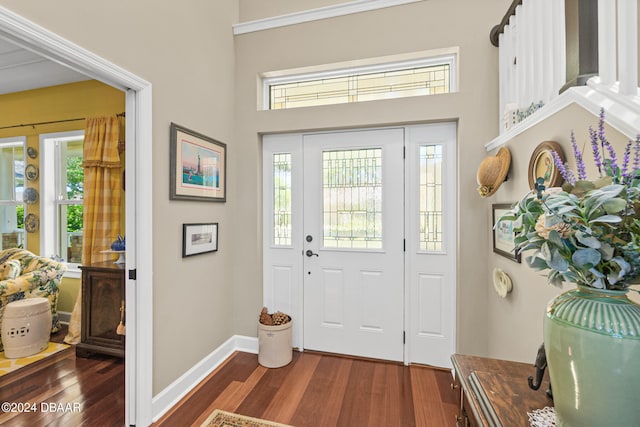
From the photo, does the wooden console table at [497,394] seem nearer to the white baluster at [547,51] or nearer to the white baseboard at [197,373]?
the white baluster at [547,51]

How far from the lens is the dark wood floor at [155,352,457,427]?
6.30 feet

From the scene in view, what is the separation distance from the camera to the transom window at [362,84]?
255 centimetres

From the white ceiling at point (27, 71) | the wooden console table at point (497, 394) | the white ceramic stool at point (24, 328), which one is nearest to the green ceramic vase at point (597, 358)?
the wooden console table at point (497, 394)

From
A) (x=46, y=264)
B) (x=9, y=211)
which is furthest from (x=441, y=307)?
(x=9, y=211)

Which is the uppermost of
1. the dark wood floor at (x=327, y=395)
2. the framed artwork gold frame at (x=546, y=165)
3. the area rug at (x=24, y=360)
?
the framed artwork gold frame at (x=546, y=165)

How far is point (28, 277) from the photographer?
2898mm

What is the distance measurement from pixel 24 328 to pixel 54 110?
8.27ft

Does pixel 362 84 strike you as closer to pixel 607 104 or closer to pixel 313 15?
pixel 313 15

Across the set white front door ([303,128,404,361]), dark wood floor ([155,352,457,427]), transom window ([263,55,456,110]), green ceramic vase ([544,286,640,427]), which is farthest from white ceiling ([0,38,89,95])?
green ceramic vase ([544,286,640,427])

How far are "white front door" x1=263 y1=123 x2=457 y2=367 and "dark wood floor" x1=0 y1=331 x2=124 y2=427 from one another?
1423 millimetres

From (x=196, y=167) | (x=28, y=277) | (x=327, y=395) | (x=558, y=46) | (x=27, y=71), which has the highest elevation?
(x=27, y=71)

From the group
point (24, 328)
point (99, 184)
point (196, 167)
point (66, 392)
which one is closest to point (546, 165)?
point (196, 167)

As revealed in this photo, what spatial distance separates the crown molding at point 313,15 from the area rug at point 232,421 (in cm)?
328

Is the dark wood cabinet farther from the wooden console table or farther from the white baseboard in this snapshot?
the wooden console table
